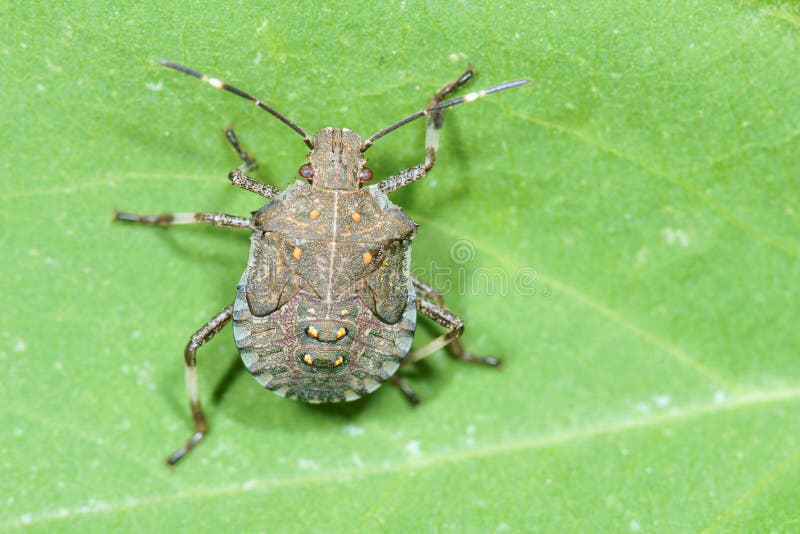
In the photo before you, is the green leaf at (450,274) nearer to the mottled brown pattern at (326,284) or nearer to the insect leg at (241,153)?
the insect leg at (241,153)

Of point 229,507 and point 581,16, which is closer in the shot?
point 581,16

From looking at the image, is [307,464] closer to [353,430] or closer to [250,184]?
[353,430]

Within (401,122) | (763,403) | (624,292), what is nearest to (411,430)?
(624,292)

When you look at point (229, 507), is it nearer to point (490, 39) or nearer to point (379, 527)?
point (379, 527)

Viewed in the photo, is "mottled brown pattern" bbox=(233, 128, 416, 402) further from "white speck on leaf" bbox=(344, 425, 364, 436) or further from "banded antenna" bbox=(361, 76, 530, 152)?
"white speck on leaf" bbox=(344, 425, 364, 436)

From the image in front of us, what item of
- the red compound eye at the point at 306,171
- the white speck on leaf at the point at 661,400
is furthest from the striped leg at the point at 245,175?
the white speck on leaf at the point at 661,400

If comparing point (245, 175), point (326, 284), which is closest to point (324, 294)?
point (326, 284)

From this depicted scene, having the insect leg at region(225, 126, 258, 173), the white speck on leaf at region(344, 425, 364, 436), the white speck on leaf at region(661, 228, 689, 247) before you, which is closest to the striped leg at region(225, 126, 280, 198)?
the insect leg at region(225, 126, 258, 173)
